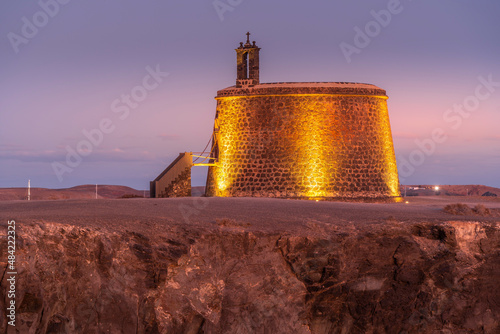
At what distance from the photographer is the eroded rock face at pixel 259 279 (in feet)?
43.3

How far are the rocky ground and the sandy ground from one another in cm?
5

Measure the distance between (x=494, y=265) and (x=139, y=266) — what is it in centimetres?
864

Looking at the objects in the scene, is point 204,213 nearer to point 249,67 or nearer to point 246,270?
point 246,270

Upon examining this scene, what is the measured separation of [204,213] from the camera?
54.0 ft

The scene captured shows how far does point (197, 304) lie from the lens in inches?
561

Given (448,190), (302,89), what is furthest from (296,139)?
(448,190)

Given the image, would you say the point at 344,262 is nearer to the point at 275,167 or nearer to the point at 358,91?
the point at 275,167

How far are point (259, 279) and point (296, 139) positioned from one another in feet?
37.6

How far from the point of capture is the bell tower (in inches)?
1037

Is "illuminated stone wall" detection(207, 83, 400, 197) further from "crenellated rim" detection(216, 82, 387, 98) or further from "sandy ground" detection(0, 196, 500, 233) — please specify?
"sandy ground" detection(0, 196, 500, 233)

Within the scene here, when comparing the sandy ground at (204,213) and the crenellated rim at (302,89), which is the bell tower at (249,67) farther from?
the sandy ground at (204,213)

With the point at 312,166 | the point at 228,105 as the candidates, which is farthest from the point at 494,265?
the point at 228,105

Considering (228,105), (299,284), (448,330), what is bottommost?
(448,330)

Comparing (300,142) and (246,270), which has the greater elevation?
(300,142)
